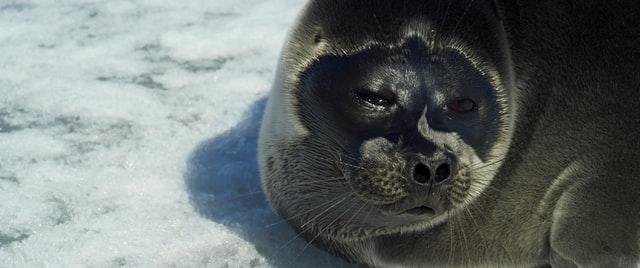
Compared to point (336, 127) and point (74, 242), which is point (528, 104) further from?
point (74, 242)

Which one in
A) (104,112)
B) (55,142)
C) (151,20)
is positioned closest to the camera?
(55,142)

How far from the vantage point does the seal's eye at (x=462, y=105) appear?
316 cm

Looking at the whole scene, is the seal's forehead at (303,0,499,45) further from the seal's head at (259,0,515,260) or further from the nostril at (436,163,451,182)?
the nostril at (436,163,451,182)

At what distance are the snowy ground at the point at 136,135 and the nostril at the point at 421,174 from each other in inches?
35.3

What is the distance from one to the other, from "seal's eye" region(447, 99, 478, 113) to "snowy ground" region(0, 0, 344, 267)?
3.14 feet

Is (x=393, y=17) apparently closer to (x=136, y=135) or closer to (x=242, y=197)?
(x=242, y=197)

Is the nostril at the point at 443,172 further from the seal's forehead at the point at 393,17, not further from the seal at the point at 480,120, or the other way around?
the seal's forehead at the point at 393,17

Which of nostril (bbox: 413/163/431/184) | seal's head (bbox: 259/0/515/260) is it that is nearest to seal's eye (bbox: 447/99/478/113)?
seal's head (bbox: 259/0/515/260)

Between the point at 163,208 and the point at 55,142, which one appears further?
the point at 55,142

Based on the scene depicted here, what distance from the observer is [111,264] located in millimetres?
3348

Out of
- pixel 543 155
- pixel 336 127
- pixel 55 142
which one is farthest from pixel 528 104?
pixel 55 142

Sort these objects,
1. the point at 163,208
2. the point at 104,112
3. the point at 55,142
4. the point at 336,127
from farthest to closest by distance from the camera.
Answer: the point at 104,112 < the point at 55,142 < the point at 163,208 < the point at 336,127

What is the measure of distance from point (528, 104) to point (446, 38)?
18.8 inches

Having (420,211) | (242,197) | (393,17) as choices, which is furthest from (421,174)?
(242,197)
